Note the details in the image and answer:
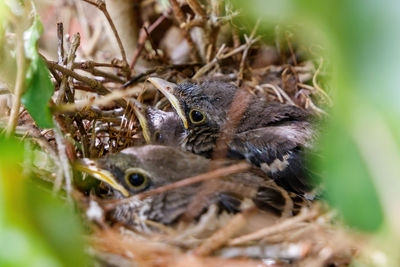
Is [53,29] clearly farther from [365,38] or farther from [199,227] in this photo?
[365,38]

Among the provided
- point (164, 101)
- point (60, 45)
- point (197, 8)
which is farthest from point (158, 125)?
point (197, 8)

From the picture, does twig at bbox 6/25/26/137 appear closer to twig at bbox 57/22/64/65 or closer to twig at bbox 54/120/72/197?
twig at bbox 54/120/72/197

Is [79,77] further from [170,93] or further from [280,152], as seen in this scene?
[280,152]

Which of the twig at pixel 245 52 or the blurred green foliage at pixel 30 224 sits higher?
the twig at pixel 245 52

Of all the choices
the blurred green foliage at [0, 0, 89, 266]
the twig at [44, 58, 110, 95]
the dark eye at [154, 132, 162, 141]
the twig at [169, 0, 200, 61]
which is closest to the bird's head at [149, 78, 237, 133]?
the dark eye at [154, 132, 162, 141]

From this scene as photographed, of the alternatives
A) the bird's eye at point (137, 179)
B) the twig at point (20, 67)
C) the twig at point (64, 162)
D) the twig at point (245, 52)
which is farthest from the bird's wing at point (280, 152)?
the twig at point (20, 67)

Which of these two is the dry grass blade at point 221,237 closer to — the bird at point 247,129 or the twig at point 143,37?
the bird at point 247,129

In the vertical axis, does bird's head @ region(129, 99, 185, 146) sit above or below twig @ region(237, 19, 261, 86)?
below
